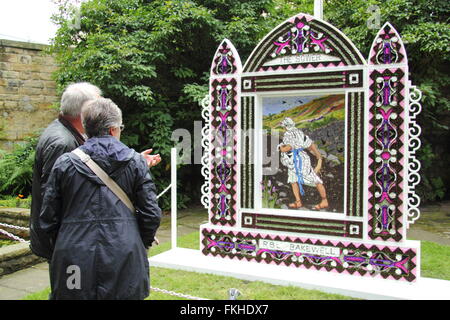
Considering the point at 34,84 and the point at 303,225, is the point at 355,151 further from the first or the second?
the point at 34,84

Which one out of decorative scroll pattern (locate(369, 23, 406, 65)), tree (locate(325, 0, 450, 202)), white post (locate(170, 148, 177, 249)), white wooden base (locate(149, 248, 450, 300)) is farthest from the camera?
tree (locate(325, 0, 450, 202))

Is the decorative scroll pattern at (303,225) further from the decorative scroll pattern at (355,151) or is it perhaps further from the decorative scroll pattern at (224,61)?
the decorative scroll pattern at (224,61)

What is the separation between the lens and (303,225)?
16.1 feet

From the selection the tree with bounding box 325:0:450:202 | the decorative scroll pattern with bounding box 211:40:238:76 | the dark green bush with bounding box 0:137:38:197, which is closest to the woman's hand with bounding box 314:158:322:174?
the decorative scroll pattern with bounding box 211:40:238:76

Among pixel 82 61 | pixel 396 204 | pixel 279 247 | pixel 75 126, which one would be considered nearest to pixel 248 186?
pixel 279 247

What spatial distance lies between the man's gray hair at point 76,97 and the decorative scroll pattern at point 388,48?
9.56 feet

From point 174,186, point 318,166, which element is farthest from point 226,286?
point 318,166

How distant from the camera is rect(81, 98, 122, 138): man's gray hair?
2.54 meters

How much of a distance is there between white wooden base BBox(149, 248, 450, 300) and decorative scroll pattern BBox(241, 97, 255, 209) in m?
0.76

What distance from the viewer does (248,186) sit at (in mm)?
Answer: 5199

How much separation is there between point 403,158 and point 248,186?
5.78 feet

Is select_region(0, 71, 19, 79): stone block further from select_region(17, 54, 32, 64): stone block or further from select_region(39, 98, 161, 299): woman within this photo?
select_region(39, 98, 161, 299): woman

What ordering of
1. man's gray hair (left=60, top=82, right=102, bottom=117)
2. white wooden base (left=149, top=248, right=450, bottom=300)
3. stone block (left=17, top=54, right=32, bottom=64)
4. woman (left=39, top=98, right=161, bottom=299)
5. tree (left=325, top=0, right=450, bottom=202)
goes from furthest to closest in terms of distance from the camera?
stone block (left=17, top=54, right=32, bottom=64), tree (left=325, top=0, right=450, bottom=202), white wooden base (left=149, top=248, right=450, bottom=300), man's gray hair (left=60, top=82, right=102, bottom=117), woman (left=39, top=98, right=161, bottom=299)

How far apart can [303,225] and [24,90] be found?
7613 millimetres
